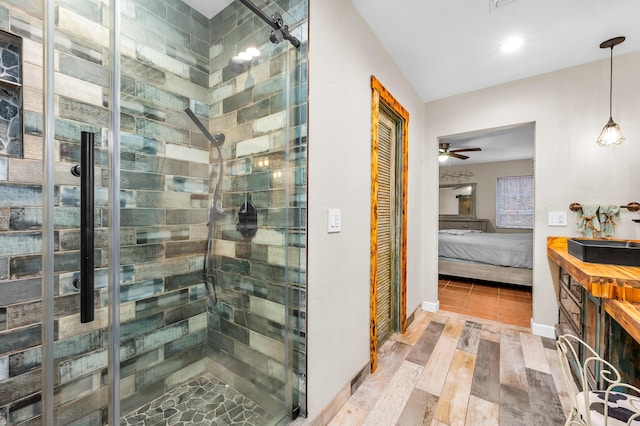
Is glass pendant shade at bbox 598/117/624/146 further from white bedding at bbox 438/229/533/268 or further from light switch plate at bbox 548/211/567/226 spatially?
white bedding at bbox 438/229/533/268

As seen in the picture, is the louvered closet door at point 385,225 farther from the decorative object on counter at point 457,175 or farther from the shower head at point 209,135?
the decorative object on counter at point 457,175

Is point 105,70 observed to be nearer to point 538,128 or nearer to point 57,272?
point 57,272

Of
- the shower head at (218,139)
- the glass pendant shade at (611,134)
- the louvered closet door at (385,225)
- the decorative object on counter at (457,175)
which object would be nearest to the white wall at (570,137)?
the glass pendant shade at (611,134)

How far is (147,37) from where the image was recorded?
1335 mm

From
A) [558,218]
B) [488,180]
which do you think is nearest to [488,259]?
[558,218]

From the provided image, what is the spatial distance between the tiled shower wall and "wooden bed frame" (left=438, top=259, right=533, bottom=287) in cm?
379

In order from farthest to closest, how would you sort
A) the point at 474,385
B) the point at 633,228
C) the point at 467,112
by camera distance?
the point at 467,112
the point at 633,228
the point at 474,385

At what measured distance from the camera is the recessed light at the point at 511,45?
2.03 m

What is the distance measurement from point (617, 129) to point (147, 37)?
3.31 meters

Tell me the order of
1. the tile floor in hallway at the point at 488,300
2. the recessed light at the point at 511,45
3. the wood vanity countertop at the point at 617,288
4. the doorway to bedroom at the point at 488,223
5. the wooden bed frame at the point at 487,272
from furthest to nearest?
the wooden bed frame at the point at 487,272 → the doorway to bedroom at the point at 488,223 → the tile floor in hallway at the point at 488,300 → the recessed light at the point at 511,45 → the wood vanity countertop at the point at 617,288

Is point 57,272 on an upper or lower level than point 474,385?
upper

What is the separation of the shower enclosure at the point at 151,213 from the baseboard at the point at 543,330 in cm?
246

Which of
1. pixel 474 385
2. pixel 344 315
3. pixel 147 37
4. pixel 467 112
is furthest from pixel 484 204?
Result: pixel 147 37

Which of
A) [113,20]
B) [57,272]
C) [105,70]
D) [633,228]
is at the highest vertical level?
[113,20]
